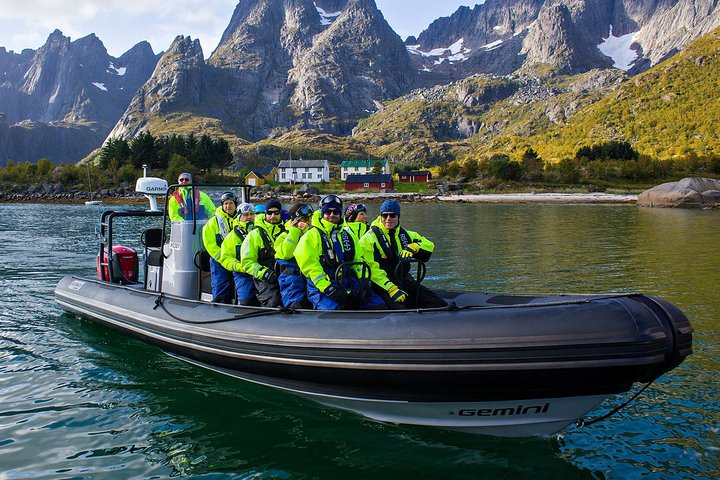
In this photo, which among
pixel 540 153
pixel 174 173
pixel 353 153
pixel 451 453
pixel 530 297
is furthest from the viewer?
pixel 353 153

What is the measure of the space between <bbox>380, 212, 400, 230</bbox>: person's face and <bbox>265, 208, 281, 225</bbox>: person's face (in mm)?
1534

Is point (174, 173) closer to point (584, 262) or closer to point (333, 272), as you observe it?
point (584, 262)

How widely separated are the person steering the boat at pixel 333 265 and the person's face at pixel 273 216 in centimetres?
101

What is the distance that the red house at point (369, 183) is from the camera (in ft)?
268

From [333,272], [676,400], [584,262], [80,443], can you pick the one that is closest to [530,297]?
[676,400]

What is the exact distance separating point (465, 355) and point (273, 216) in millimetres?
3450

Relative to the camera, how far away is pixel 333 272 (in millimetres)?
6336

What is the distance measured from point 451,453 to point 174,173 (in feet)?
228

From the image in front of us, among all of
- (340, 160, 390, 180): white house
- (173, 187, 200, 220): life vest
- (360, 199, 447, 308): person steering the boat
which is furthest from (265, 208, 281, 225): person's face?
(340, 160, 390, 180): white house

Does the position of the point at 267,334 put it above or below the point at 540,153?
below

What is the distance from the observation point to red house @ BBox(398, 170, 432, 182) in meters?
88.1

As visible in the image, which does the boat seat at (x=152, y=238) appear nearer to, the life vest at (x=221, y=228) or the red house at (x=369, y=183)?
the life vest at (x=221, y=228)

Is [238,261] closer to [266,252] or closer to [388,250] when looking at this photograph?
[266,252]

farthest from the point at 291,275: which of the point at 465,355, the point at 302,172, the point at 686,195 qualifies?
the point at 302,172
